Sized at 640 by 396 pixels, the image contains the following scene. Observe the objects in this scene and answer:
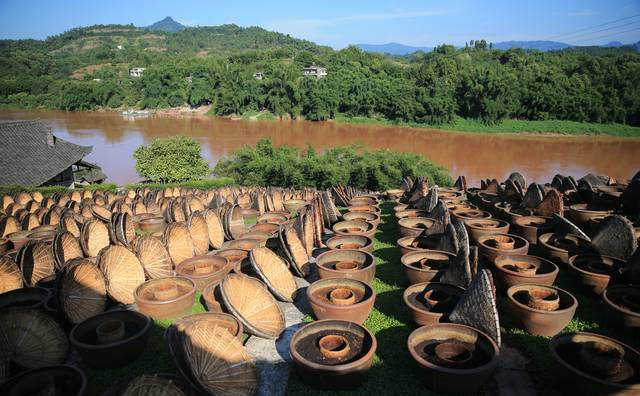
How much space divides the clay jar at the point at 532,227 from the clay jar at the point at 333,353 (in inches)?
211

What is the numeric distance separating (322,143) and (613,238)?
39783 mm

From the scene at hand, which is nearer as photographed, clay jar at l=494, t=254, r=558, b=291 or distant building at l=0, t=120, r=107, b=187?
clay jar at l=494, t=254, r=558, b=291

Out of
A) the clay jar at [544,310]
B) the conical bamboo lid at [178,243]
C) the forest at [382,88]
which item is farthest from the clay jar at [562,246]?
the forest at [382,88]

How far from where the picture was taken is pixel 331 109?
60875 millimetres

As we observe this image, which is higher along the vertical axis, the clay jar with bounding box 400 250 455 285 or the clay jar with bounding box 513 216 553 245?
the clay jar with bounding box 513 216 553 245

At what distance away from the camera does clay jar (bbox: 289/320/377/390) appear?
190 inches

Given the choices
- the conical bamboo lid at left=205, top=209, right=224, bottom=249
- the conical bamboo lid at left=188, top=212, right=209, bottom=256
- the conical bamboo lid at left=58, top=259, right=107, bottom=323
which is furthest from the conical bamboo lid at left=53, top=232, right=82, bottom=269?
the conical bamboo lid at left=205, top=209, right=224, bottom=249

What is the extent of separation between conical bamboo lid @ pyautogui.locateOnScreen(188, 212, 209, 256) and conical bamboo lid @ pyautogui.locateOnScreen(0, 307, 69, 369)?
13.0 feet

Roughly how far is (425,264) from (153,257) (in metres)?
5.14

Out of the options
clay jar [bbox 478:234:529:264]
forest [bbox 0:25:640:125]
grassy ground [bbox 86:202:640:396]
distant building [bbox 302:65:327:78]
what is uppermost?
distant building [bbox 302:65:327:78]

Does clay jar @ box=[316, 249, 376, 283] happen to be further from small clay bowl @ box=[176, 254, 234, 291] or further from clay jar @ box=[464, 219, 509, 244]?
clay jar @ box=[464, 219, 509, 244]

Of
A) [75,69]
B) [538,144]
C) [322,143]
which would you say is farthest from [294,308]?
[75,69]

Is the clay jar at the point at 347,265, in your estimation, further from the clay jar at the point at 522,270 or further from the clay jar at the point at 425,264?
the clay jar at the point at 522,270

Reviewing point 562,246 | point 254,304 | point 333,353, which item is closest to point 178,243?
point 254,304
